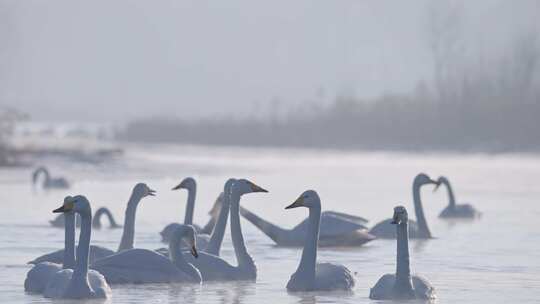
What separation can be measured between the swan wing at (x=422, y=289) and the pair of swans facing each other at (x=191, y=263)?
58.8 inches

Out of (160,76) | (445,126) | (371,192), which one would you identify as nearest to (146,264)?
(371,192)

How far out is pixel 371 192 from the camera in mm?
26344

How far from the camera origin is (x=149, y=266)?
506 inches

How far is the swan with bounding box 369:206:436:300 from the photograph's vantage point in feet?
39.9

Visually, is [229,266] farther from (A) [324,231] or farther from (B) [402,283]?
(A) [324,231]

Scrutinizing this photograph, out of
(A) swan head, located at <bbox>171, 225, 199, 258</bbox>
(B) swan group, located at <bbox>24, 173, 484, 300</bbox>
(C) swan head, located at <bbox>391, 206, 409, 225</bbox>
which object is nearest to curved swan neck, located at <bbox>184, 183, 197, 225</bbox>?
(B) swan group, located at <bbox>24, 173, 484, 300</bbox>

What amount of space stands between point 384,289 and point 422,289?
29 cm

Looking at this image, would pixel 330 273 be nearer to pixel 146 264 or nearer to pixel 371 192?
pixel 146 264

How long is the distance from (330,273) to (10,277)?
2.61 meters

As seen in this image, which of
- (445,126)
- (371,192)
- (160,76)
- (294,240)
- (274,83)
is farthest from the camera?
(160,76)

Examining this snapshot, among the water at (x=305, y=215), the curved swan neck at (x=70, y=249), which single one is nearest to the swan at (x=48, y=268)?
the curved swan neck at (x=70, y=249)

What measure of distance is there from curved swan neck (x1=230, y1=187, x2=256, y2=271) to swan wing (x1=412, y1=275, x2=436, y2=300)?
1.56m

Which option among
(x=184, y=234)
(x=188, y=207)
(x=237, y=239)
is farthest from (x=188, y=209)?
(x=184, y=234)

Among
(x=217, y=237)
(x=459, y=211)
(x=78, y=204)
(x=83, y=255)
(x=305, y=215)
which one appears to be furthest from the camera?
(x=305, y=215)
